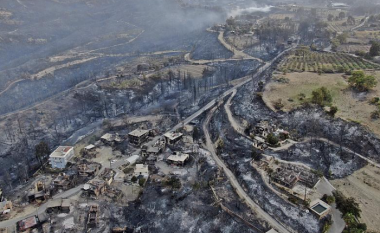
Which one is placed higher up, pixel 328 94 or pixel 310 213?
pixel 328 94

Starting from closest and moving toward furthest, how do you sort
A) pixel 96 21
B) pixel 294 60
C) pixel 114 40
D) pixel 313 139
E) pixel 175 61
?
pixel 313 139 → pixel 294 60 → pixel 175 61 → pixel 114 40 → pixel 96 21

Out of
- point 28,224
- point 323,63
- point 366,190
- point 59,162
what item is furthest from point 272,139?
point 323,63

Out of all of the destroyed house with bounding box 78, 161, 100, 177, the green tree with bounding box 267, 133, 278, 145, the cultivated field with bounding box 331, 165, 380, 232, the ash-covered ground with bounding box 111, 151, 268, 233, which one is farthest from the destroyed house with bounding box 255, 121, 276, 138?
the destroyed house with bounding box 78, 161, 100, 177

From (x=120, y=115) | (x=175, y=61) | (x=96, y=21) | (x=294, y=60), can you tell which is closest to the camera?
(x=120, y=115)

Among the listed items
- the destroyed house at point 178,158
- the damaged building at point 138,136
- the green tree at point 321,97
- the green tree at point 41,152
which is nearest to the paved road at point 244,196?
the destroyed house at point 178,158

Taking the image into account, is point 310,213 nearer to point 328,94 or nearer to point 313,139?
point 313,139

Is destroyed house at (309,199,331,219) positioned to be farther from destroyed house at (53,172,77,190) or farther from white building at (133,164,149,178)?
destroyed house at (53,172,77,190)

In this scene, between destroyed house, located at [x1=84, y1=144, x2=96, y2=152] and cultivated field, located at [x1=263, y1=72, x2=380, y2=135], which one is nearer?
cultivated field, located at [x1=263, y1=72, x2=380, y2=135]

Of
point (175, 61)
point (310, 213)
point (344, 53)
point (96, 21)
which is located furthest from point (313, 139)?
point (96, 21)
